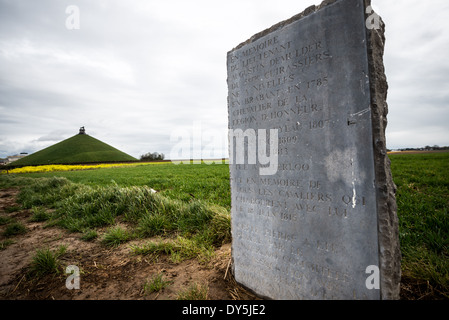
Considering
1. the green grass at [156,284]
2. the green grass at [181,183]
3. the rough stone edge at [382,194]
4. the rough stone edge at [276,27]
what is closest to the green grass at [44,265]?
the green grass at [156,284]

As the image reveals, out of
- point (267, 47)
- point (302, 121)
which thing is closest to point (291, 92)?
point (302, 121)

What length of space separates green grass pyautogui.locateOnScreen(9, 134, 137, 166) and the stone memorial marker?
2480 inches

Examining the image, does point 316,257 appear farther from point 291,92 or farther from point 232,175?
point 291,92

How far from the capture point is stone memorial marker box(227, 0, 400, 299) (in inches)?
67.9

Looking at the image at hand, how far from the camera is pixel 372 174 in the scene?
1.70 meters

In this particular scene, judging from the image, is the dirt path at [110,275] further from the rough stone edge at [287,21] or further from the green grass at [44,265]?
the rough stone edge at [287,21]

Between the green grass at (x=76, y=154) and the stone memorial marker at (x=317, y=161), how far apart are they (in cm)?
Result: 6300

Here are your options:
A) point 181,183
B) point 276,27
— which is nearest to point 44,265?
point 276,27

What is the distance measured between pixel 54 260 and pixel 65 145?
8782cm

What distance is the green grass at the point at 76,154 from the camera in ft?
195

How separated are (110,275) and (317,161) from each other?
10.4 feet

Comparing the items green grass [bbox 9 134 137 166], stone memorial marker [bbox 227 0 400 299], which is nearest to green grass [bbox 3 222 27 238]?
stone memorial marker [bbox 227 0 400 299]

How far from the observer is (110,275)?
300 centimetres

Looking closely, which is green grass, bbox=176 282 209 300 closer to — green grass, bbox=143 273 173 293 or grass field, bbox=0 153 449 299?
green grass, bbox=143 273 173 293
